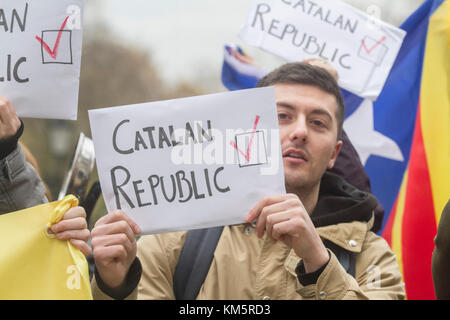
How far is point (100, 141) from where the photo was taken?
7.76 ft

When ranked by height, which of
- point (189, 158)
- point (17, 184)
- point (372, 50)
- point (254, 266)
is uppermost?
point (372, 50)

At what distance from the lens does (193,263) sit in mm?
2621

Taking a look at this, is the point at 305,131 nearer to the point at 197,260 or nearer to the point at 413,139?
the point at 197,260

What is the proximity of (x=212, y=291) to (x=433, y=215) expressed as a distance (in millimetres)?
1652

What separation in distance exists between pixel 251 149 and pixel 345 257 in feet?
2.01

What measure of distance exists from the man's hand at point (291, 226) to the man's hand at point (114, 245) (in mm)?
408

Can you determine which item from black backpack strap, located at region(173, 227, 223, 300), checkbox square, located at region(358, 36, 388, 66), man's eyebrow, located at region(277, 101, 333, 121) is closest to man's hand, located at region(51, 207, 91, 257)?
black backpack strap, located at region(173, 227, 223, 300)

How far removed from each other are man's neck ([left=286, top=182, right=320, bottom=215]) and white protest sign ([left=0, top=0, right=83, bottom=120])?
97cm

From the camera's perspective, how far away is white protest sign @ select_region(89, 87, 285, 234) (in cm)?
236

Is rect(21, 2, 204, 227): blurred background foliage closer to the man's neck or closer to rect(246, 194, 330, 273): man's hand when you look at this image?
the man's neck

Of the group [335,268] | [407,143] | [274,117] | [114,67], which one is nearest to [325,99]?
[274,117]

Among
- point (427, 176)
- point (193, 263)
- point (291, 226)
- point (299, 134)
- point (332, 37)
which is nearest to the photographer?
point (291, 226)

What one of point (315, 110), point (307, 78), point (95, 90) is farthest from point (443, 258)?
point (95, 90)

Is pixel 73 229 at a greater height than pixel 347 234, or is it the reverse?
pixel 73 229
